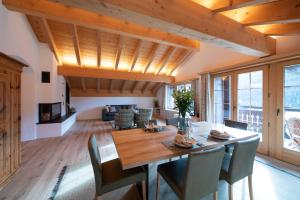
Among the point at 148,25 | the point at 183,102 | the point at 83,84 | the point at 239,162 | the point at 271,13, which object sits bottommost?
the point at 239,162

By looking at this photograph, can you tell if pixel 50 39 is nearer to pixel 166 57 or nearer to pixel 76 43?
pixel 76 43

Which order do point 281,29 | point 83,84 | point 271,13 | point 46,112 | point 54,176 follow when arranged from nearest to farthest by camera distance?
point 271,13 < point 54,176 < point 281,29 < point 46,112 < point 83,84

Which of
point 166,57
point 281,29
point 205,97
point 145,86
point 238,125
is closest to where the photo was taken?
point 281,29

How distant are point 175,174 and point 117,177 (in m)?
0.62

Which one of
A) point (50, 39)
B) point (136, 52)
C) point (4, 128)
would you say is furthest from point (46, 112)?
point (136, 52)

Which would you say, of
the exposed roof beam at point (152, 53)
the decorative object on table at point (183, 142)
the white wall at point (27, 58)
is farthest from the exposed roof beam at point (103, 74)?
the decorative object on table at point (183, 142)

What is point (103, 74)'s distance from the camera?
579 cm

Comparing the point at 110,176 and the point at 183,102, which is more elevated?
the point at 183,102

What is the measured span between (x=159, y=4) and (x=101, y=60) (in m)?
4.47

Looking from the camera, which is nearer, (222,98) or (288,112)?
(288,112)

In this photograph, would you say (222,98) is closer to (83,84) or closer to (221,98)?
(221,98)

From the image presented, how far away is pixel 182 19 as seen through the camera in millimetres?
1731

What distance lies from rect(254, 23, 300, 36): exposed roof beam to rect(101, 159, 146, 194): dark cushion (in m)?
3.13

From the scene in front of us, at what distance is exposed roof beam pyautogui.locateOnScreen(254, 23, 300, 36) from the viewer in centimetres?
213
